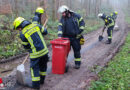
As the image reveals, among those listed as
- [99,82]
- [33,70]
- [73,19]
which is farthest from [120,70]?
[33,70]

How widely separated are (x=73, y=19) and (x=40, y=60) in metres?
2.02

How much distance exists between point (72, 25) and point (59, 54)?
1201 mm

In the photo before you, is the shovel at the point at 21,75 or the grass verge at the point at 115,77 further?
the shovel at the point at 21,75

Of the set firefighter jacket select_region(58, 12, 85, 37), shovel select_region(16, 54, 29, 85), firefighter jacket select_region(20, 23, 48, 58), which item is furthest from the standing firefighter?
shovel select_region(16, 54, 29, 85)

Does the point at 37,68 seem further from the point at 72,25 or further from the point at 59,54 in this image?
the point at 72,25

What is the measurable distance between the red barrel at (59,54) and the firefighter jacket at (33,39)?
0.91 meters

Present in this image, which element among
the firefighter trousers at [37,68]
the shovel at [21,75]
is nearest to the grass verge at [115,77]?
the firefighter trousers at [37,68]

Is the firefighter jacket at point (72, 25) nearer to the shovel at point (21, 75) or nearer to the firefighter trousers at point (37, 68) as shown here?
the firefighter trousers at point (37, 68)

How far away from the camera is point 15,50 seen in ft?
24.4

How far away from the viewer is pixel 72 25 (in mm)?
5191

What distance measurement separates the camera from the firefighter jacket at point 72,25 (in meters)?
5.17

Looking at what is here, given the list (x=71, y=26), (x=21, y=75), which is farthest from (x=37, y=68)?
(x=71, y=26)

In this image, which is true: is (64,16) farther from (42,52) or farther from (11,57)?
(11,57)

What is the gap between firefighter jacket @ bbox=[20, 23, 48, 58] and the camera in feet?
12.2
